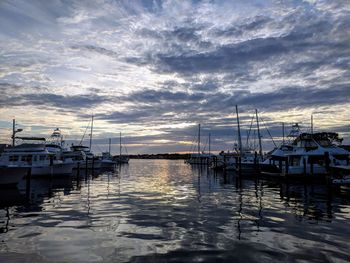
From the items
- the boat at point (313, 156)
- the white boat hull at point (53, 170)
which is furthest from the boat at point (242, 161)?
the white boat hull at point (53, 170)

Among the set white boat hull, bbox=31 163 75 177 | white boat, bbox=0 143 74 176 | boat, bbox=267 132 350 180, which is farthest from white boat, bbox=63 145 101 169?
boat, bbox=267 132 350 180

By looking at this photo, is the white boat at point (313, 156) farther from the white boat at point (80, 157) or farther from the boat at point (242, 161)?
the white boat at point (80, 157)

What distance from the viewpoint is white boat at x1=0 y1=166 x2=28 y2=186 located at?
29.8m

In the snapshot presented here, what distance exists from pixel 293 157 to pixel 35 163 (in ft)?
118

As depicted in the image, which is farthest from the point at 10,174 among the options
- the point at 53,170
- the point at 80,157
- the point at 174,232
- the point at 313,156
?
the point at 80,157

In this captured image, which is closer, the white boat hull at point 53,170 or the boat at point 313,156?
the boat at point 313,156

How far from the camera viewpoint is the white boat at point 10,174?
29.8 meters

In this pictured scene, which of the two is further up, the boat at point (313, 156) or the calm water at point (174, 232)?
the boat at point (313, 156)

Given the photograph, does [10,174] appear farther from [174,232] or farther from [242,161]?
[242,161]

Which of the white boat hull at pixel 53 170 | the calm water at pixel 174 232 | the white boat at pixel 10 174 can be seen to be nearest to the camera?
the calm water at pixel 174 232

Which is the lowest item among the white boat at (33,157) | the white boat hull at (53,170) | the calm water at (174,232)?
the calm water at (174,232)

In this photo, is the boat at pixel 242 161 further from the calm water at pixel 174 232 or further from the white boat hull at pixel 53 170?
the calm water at pixel 174 232

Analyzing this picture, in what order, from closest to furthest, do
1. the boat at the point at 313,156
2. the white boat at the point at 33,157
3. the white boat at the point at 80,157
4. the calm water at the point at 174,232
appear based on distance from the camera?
1. the calm water at the point at 174,232
2. the boat at the point at 313,156
3. the white boat at the point at 33,157
4. the white boat at the point at 80,157

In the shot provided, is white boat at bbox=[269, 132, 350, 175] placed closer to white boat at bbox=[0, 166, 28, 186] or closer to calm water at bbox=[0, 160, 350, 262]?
calm water at bbox=[0, 160, 350, 262]
